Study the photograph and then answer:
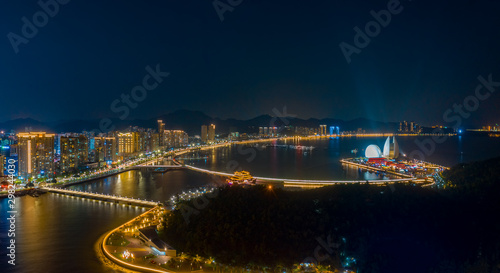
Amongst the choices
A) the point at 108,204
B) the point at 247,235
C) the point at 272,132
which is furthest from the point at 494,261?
the point at 272,132

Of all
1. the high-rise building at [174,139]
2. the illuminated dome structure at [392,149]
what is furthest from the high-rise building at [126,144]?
the illuminated dome structure at [392,149]

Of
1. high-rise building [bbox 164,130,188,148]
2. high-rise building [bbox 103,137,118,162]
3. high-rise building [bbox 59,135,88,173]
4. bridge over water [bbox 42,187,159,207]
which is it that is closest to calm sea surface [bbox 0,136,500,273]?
bridge over water [bbox 42,187,159,207]

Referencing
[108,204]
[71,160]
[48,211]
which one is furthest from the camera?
[71,160]

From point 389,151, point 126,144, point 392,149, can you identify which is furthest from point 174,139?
point 392,149

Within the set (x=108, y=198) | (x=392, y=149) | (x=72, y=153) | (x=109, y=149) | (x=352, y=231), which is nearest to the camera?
(x=352, y=231)

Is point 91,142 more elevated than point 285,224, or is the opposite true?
point 91,142

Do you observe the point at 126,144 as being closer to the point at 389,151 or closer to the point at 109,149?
the point at 109,149

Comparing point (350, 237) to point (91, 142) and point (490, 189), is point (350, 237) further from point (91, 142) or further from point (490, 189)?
Answer: point (91, 142)
